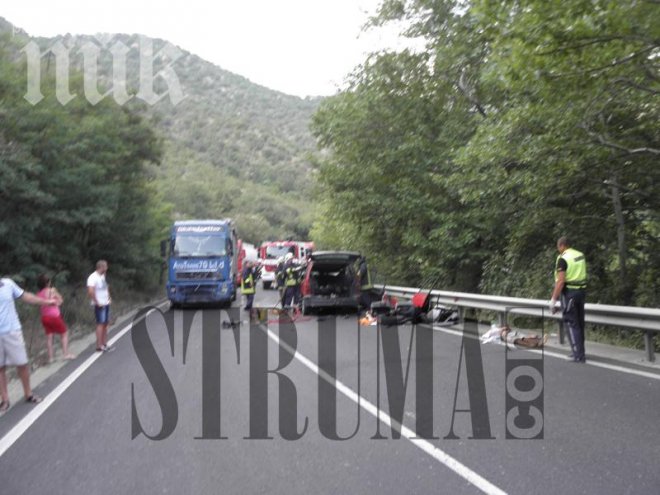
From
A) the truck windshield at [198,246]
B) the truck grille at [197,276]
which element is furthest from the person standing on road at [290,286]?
the truck windshield at [198,246]

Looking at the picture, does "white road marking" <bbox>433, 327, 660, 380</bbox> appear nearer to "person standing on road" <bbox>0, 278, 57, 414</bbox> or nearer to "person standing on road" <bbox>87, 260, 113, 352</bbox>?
"person standing on road" <bbox>0, 278, 57, 414</bbox>

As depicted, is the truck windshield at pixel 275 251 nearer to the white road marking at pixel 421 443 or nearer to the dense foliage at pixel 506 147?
the dense foliage at pixel 506 147

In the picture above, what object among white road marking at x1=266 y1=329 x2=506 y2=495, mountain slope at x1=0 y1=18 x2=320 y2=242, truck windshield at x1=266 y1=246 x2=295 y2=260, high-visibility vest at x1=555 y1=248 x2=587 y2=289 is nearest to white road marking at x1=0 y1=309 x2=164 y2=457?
white road marking at x1=266 y1=329 x2=506 y2=495

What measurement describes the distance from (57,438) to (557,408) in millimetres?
4973

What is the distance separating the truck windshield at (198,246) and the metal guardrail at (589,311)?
9.29m

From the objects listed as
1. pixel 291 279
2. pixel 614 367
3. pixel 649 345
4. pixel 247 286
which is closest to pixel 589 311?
pixel 649 345

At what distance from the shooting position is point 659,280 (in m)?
13.5

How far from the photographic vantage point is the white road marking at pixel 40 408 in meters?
6.23

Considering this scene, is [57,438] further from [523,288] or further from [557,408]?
[523,288]

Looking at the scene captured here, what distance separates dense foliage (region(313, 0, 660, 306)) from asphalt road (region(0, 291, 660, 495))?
465cm

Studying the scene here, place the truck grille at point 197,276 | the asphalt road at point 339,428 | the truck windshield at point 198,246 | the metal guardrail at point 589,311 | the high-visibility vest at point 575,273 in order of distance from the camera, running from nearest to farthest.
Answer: the asphalt road at point 339,428
the metal guardrail at point 589,311
the high-visibility vest at point 575,273
the truck grille at point 197,276
the truck windshield at point 198,246

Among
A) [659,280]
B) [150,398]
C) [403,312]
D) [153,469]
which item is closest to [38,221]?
[403,312]

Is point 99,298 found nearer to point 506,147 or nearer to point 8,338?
point 8,338

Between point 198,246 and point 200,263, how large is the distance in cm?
83
